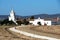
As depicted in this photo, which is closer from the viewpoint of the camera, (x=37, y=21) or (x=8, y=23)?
(x=8, y=23)

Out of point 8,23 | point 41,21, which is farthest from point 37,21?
point 8,23

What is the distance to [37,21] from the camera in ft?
328

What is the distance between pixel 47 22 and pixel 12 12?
1536cm

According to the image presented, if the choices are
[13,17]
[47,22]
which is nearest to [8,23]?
[13,17]

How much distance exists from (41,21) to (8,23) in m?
17.3

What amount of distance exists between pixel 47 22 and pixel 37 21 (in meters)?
4.42

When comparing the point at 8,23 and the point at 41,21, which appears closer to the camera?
the point at 8,23

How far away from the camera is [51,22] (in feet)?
335

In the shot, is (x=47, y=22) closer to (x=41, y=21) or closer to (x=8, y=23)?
(x=41, y=21)

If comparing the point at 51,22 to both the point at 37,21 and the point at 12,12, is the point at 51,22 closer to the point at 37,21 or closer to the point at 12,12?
the point at 37,21

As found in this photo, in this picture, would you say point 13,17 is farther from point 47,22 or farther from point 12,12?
point 47,22

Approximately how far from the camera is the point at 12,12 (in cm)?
10019

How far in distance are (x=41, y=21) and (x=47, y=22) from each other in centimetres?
311

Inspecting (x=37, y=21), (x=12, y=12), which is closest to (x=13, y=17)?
(x=12, y=12)
